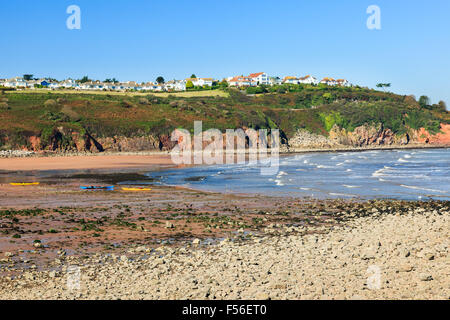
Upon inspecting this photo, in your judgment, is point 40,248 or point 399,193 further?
point 399,193

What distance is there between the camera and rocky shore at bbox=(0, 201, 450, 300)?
39.6ft

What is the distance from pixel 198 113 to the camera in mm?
124188

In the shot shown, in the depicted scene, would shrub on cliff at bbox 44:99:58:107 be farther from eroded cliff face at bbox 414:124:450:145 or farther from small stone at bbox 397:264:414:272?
small stone at bbox 397:264:414:272

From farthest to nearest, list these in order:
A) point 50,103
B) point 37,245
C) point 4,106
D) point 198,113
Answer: point 198,113, point 50,103, point 4,106, point 37,245

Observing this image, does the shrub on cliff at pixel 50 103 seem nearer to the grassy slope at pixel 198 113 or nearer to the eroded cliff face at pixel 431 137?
the grassy slope at pixel 198 113

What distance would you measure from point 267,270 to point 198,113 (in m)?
111

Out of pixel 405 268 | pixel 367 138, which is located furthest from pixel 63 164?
pixel 367 138

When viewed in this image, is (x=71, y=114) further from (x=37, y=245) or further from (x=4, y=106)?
(x=37, y=245)

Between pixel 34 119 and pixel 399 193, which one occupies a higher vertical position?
pixel 34 119

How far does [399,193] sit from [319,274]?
24.9m

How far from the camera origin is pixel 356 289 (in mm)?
12086

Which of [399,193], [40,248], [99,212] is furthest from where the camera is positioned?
[399,193]
